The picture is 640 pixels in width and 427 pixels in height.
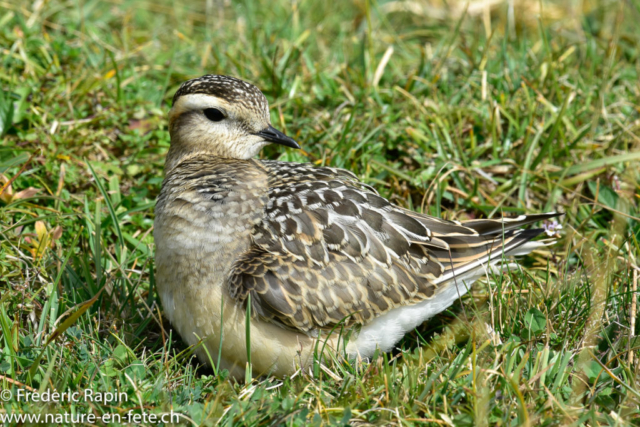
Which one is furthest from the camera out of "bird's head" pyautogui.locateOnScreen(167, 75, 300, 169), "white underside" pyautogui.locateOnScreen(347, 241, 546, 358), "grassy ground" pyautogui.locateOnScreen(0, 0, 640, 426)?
"bird's head" pyautogui.locateOnScreen(167, 75, 300, 169)

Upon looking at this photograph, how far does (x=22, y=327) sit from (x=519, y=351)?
3.32 metres

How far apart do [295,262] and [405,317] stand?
33.8 inches

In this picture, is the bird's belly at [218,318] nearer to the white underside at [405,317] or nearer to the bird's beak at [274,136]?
the white underside at [405,317]

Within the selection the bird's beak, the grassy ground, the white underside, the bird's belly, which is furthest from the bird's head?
the white underside

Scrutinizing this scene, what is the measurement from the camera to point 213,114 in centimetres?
519

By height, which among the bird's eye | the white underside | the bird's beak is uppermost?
the bird's eye

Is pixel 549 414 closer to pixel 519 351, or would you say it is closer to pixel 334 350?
pixel 519 351

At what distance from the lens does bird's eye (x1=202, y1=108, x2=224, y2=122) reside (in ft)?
17.0

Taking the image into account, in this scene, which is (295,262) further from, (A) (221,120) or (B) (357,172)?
(B) (357,172)

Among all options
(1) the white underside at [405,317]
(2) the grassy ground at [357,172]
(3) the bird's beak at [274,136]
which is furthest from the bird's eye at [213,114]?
(1) the white underside at [405,317]

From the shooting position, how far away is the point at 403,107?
6.70m

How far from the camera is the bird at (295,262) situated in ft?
14.4

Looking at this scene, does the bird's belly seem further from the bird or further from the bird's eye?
the bird's eye

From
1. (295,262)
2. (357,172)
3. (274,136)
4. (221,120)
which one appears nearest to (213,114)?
(221,120)
